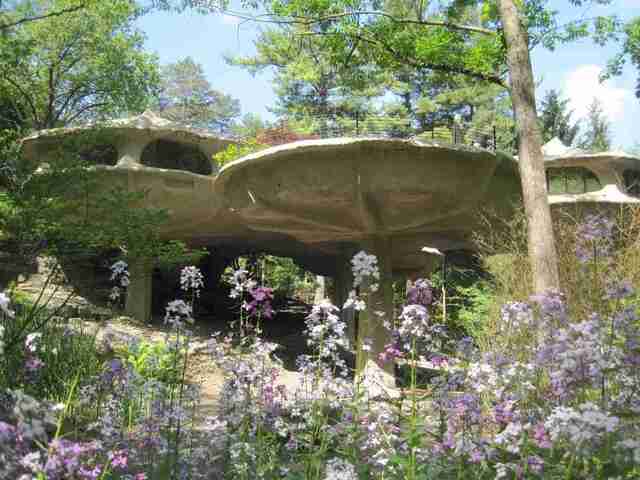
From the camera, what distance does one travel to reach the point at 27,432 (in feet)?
4.25

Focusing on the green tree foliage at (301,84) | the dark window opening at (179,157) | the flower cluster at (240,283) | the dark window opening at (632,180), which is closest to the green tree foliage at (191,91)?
the green tree foliage at (301,84)

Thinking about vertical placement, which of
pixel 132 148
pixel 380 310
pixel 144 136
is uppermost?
pixel 144 136

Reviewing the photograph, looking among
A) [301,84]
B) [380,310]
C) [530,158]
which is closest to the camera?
[530,158]

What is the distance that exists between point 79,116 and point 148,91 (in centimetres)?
416

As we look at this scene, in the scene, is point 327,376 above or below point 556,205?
below

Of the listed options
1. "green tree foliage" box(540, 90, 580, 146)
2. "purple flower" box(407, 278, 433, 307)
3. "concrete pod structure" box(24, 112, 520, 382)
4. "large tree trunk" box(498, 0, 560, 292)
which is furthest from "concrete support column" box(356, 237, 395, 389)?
"green tree foliage" box(540, 90, 580, 146)

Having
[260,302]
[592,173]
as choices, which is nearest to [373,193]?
[260,302]

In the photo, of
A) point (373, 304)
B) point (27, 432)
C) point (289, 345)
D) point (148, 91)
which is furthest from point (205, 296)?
point (27, 432)

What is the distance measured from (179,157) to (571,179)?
37.7 feet

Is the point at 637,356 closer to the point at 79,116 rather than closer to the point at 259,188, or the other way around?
the point at 259,188

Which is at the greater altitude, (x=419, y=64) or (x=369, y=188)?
A: (x=419, y=64)

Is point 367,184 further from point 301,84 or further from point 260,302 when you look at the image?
point 301,84

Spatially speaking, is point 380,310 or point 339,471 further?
point 380,310

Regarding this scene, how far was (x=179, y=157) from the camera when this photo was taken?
16.3 metres
